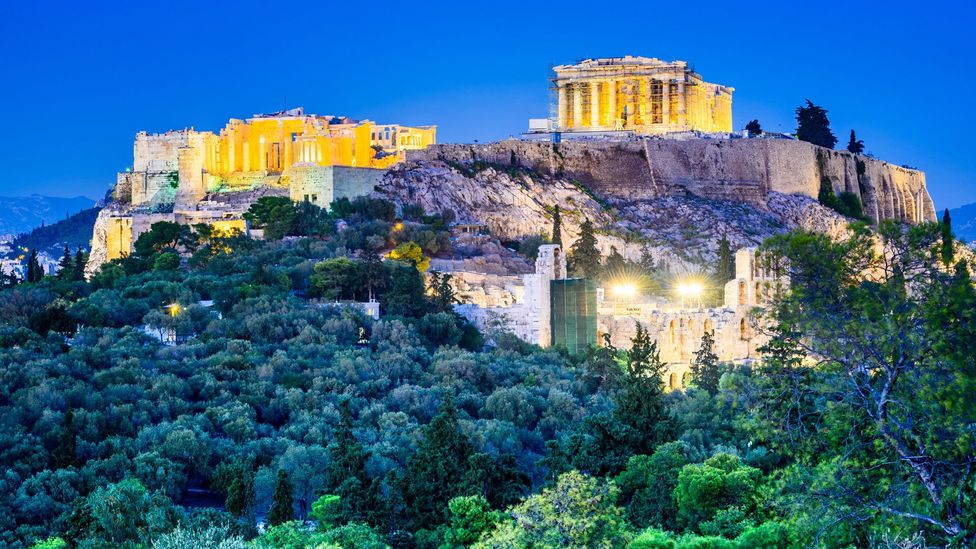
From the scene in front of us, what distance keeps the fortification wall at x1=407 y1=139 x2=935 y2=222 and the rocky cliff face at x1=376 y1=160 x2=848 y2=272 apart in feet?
2.62

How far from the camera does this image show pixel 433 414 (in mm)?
35031

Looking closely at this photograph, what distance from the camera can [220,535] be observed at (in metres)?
21.8

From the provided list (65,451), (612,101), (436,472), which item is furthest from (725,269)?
(65,451)

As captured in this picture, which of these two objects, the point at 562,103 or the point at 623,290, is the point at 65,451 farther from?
the point at 562,103

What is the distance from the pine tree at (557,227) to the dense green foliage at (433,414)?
4857mm

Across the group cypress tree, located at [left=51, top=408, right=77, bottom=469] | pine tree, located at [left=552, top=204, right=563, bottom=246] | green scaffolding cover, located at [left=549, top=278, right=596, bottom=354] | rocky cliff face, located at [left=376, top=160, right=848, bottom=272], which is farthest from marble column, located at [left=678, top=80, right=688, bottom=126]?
cypress tree, located at [left=51, top=408, right=77, bottom=469]

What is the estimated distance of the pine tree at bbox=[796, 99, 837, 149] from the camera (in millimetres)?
80250

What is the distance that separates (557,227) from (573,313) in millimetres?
14133

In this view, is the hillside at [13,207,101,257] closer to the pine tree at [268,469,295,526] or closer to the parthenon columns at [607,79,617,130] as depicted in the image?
the parthenon columns at [607,79,617,130]

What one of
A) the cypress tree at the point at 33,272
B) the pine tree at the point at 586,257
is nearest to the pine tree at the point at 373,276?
the pine tree at the point at 586,257

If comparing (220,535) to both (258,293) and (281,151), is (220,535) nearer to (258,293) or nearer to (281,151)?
(258,293)

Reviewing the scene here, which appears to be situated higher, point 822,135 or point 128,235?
point 822,135

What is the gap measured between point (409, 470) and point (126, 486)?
4.76 metres

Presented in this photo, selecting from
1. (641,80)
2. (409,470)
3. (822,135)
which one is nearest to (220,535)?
(409,470)
